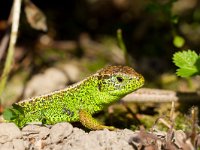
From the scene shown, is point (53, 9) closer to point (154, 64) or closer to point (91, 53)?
point (91, 53)

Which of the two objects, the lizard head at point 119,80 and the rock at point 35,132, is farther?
the lizard head at point 119,80

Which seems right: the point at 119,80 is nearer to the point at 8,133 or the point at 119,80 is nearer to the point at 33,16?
the point at 8,133

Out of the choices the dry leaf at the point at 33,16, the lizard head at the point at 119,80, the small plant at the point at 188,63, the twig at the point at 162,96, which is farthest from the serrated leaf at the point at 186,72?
the dry leaf at the point at 33,16

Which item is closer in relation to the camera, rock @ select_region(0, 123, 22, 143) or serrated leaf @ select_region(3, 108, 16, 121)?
rock @ select_region(0, 123, 22, 143)

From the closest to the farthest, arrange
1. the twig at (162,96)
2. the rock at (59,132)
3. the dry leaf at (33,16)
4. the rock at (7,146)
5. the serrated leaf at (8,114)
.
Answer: the rock at (7,146) < the rock at (59,132) < the serrated leaf at (8,114) < the twig at (162,96) < the dry leaf at (33,16)

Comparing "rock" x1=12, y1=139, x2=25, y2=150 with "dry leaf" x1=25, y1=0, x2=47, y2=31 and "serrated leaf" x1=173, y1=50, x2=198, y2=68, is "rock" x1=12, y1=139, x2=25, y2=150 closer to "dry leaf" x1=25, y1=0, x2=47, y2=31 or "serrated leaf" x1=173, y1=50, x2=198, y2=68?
"serrated leaf" x1=173, y1=50, x2=198, y2=68

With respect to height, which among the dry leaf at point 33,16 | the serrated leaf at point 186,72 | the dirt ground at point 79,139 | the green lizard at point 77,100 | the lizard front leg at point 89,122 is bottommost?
the dirt ground at point 79,139

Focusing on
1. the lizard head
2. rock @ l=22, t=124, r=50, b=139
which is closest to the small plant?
the lizard head

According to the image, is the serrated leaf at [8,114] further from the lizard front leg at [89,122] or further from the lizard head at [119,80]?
the lizard head at [119,80]
